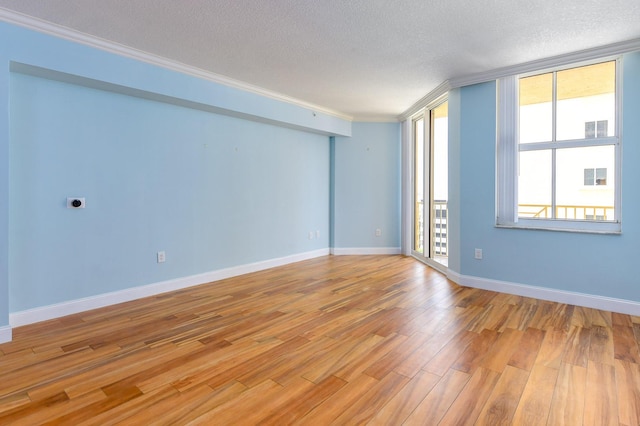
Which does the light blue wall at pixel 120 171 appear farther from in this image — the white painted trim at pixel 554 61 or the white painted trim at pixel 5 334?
the white painted trim at pixel 554 61

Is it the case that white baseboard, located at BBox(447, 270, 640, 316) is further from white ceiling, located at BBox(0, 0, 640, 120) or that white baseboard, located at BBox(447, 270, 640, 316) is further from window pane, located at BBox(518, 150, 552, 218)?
white ceiling, located at BBox(0, 0, 640, 120)

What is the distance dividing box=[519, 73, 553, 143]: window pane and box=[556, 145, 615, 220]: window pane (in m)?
0.30

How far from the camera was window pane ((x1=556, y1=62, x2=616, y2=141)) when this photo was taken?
10.7 ft

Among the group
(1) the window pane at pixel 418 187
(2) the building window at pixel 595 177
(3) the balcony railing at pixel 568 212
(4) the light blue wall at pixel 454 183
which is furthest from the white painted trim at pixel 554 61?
(1) the window pane at pixel 418 187

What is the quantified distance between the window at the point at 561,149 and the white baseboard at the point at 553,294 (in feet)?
2.22

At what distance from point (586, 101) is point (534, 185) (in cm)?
96

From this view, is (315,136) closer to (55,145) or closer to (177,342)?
(55,145)

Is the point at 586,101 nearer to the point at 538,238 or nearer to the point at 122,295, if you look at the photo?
the point at 538,238

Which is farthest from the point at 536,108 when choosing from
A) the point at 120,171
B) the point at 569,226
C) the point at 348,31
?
the point at 120,171

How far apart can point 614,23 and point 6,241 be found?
5157mm

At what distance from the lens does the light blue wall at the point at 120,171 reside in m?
2.79

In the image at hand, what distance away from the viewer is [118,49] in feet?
10.3

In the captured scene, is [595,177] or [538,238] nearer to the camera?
[595,177]

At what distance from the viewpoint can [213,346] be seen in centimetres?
243
